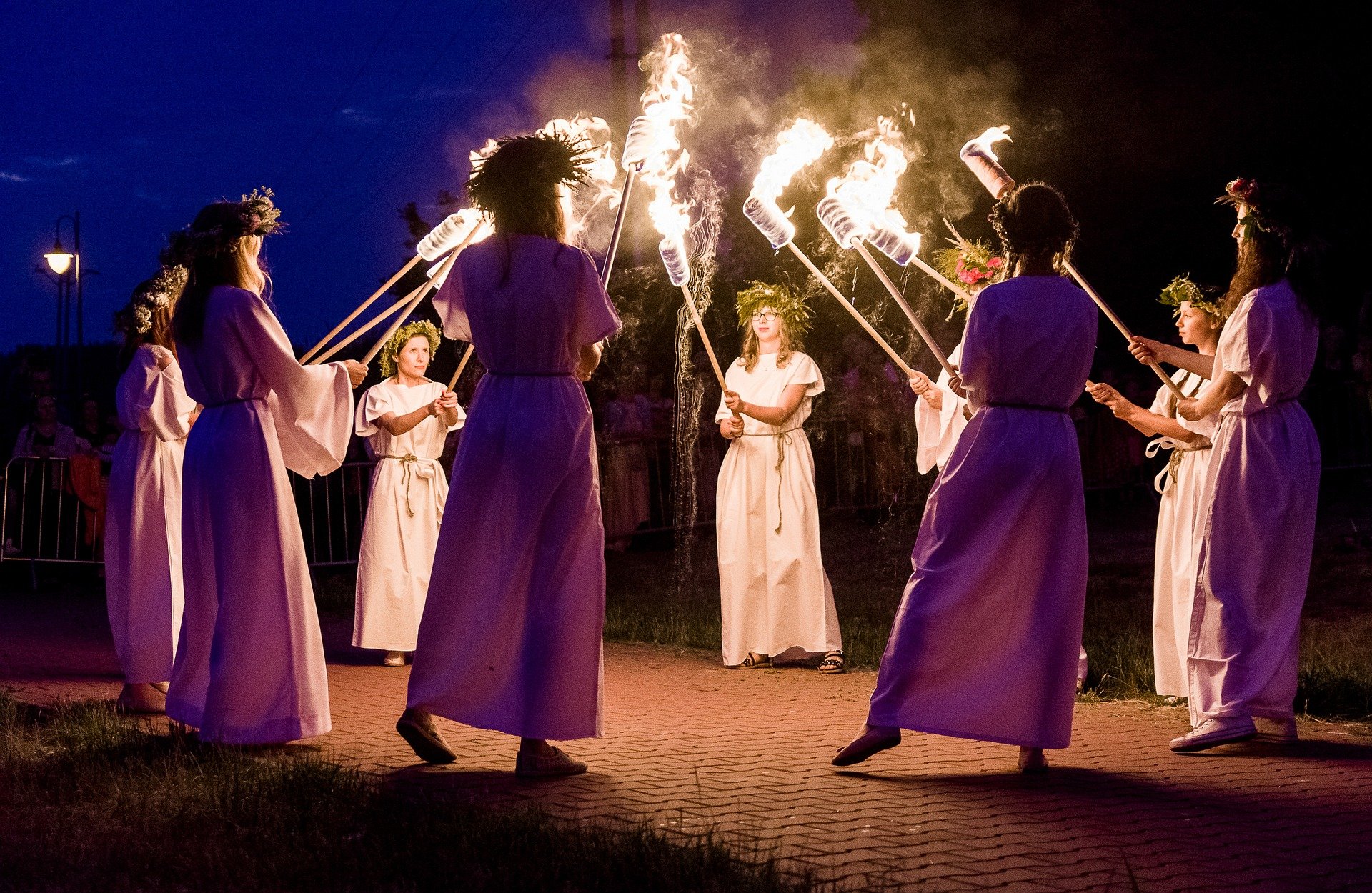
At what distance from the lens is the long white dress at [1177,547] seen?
8016 millimetres

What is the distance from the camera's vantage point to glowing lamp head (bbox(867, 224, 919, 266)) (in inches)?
319

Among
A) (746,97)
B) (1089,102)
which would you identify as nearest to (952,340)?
(1089,102)

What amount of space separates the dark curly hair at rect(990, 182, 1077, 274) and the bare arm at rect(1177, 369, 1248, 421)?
51.1 inches

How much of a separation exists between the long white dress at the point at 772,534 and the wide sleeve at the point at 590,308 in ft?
13.3

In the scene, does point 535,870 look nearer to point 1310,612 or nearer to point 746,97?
point 746,97

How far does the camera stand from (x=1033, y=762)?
6.27 meters

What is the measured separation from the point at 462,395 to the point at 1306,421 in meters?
12.6

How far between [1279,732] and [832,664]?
139 inches

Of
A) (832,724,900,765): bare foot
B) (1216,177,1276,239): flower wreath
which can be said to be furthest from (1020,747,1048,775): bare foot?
(1216,177,1276,239): flower wreath

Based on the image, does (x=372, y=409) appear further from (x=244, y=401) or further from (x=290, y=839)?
(x=290, y=839)

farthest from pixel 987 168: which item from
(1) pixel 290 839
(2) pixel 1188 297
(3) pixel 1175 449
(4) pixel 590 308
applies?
(1) pixel 290 839

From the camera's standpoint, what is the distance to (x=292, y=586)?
22.3ft

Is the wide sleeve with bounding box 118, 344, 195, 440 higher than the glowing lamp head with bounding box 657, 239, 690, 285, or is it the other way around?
the glowing lamp head with bounding box 657, 239, 690, 285

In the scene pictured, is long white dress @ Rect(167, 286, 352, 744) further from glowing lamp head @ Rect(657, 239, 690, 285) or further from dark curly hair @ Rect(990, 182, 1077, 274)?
dark curly hair @ Rect(990, 182, 1077, 274)
